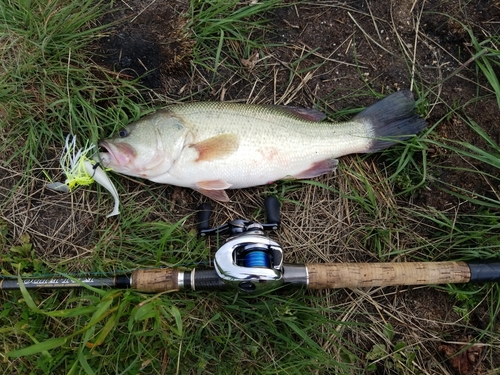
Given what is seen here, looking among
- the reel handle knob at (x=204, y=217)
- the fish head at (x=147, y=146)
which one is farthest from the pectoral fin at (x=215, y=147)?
the reel handle knob at (x=204, y=217)

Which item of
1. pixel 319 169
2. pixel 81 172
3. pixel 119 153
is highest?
pixel 119 153

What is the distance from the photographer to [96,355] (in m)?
2.71

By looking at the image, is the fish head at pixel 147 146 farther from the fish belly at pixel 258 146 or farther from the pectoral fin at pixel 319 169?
the pectoral fin at pixel 319 169

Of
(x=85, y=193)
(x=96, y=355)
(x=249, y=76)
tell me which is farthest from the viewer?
(x=249, y=76)

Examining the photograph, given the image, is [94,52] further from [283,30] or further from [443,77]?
[443,77]

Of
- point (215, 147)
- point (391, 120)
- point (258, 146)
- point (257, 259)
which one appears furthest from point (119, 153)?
point (391, 120)

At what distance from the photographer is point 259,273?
2486mm

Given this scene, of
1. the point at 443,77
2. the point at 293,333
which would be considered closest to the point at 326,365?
the point at 293,333

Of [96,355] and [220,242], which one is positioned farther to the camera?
[220,242]

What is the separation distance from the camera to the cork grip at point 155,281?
2.75 m

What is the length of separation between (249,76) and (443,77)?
1576 mm

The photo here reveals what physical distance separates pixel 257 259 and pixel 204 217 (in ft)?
1.98

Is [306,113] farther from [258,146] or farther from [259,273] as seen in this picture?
[259,273]

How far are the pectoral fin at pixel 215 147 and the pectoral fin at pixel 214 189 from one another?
180 mm
